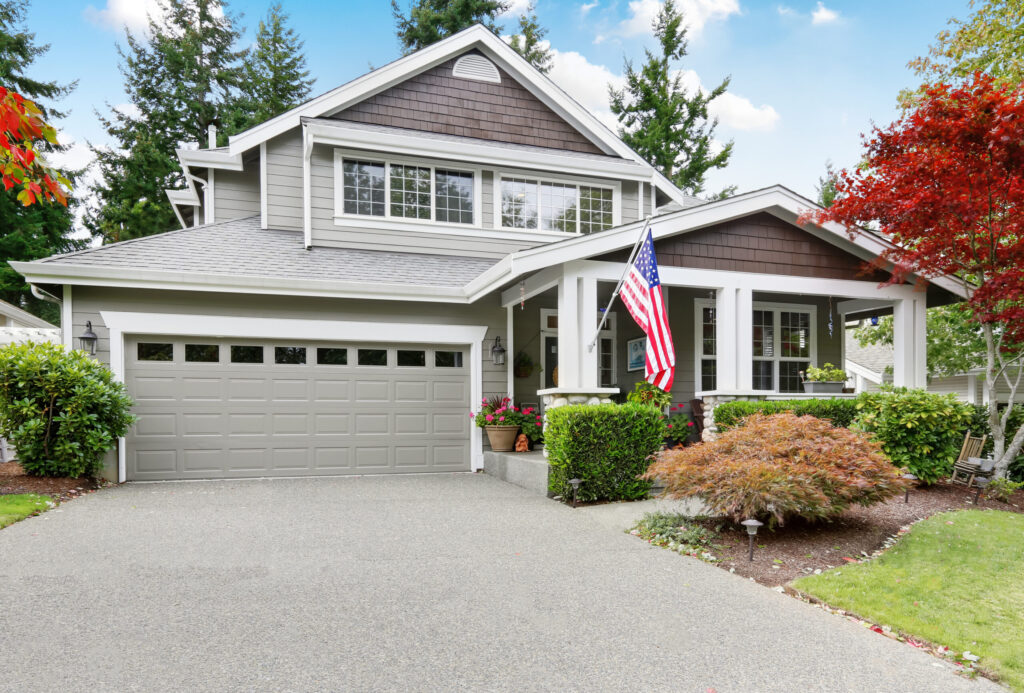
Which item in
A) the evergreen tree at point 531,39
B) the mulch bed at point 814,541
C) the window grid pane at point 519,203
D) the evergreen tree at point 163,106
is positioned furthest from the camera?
the evergreen tree at point 531,39

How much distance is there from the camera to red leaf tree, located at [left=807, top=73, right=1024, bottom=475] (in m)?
7.89

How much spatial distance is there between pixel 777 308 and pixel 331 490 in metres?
8.87

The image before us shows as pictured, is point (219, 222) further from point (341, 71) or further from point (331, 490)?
point (341, 71)

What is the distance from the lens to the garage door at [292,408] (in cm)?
938

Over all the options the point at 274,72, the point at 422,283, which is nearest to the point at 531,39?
the point at 274,72

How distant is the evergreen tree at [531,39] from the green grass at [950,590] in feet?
75.4

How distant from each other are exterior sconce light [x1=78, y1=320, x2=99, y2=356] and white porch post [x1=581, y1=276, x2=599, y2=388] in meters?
6.66

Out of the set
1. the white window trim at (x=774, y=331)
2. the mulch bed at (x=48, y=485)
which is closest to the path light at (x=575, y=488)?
the white window trim at (x=774, y=331)

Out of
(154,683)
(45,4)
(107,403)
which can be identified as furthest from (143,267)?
(45,4)

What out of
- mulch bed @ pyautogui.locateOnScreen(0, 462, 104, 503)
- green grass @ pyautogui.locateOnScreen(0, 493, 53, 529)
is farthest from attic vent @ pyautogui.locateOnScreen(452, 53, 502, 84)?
green grass @ pyautogui.locateOnScreen(0, 493, 53, 529)

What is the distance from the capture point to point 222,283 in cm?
924

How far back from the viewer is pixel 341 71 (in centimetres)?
2831

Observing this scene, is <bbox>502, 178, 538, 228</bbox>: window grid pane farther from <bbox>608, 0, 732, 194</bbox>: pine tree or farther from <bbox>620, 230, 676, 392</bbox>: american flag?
<bbox>608, 0, 732, 194</bbox>: pine tree

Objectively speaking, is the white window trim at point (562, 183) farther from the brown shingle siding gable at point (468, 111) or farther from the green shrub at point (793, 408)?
the green shrub at point (793, 408)
